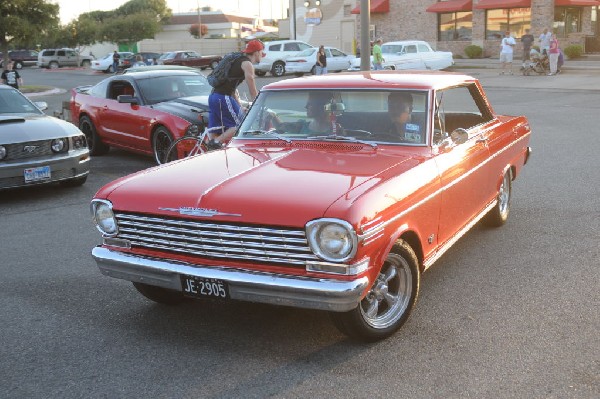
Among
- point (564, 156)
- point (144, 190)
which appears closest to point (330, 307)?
point (144, 190)

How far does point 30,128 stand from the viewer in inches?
349

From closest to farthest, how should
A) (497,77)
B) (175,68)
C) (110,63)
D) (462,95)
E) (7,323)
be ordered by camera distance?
(7,323) < (462,95) < (175,68) < (497,77) < (110,63)

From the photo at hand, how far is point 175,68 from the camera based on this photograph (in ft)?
39.5

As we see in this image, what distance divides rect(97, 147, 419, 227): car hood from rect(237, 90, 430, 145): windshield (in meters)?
0.23

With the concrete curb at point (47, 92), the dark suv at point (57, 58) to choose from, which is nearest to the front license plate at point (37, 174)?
the concrete curb at point (47, 92)

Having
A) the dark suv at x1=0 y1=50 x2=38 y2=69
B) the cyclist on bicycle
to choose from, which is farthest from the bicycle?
the dark suv at x1=0 y1=50 x2=38 y2=69

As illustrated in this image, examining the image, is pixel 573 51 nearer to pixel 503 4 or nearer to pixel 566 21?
pixel 566 21

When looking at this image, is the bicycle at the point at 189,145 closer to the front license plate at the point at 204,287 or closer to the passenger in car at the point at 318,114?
the passenger in car at the point at 318,114

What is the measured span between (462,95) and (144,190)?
2990 mm

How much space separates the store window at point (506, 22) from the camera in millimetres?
37500

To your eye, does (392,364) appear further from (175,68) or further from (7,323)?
(175,68)

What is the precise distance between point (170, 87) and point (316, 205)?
7.84 m

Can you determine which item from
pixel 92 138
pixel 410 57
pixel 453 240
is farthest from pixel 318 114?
pixel 410 57

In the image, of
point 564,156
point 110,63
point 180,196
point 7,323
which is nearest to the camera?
point 180,196
